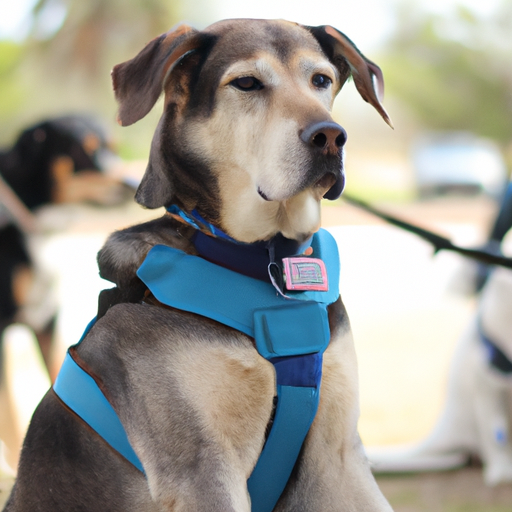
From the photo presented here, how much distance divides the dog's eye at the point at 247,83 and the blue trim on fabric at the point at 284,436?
0.73 m

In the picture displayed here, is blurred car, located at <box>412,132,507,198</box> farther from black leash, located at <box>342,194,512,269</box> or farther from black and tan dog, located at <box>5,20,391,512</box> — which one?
black and tan dog, located at <box>5,20,391,512</box>

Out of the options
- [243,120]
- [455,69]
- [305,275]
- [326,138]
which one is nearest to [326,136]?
[326,138]

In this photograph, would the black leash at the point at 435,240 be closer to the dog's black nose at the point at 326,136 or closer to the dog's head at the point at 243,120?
the dog's head at the point at 243,120

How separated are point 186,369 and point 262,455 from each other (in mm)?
272

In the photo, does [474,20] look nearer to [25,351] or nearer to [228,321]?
[25,351]

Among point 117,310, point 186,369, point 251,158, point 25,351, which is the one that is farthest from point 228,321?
point 25,351

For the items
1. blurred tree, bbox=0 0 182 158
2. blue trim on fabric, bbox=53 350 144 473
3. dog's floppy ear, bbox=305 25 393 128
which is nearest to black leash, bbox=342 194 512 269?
dog's floppy ear, bbox=305 25 393 128

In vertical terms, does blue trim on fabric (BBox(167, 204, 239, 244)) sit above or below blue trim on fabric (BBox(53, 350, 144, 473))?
above

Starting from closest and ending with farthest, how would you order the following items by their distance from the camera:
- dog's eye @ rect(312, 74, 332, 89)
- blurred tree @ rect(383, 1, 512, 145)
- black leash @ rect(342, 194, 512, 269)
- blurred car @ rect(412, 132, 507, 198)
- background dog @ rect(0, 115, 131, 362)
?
dog's eye @ rect(312, 74, 332, 89) < black leash @ rect(342, 194, 512, 269) < background dog @ rect(0, 115, 131, 362) < blurred car @ rect(412, 132, 507, 198) < blurred tree @ rect(383, 1, 512, 145)

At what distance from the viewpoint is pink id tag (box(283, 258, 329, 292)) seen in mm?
1822

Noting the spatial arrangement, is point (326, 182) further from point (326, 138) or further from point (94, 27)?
point (94, 27)

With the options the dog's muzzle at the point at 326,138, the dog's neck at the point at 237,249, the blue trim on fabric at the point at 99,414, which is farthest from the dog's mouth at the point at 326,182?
the blue trim on fabric at the point at 99,414

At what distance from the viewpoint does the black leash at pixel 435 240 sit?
2623 millimetres

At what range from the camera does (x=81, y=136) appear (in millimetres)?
5574
